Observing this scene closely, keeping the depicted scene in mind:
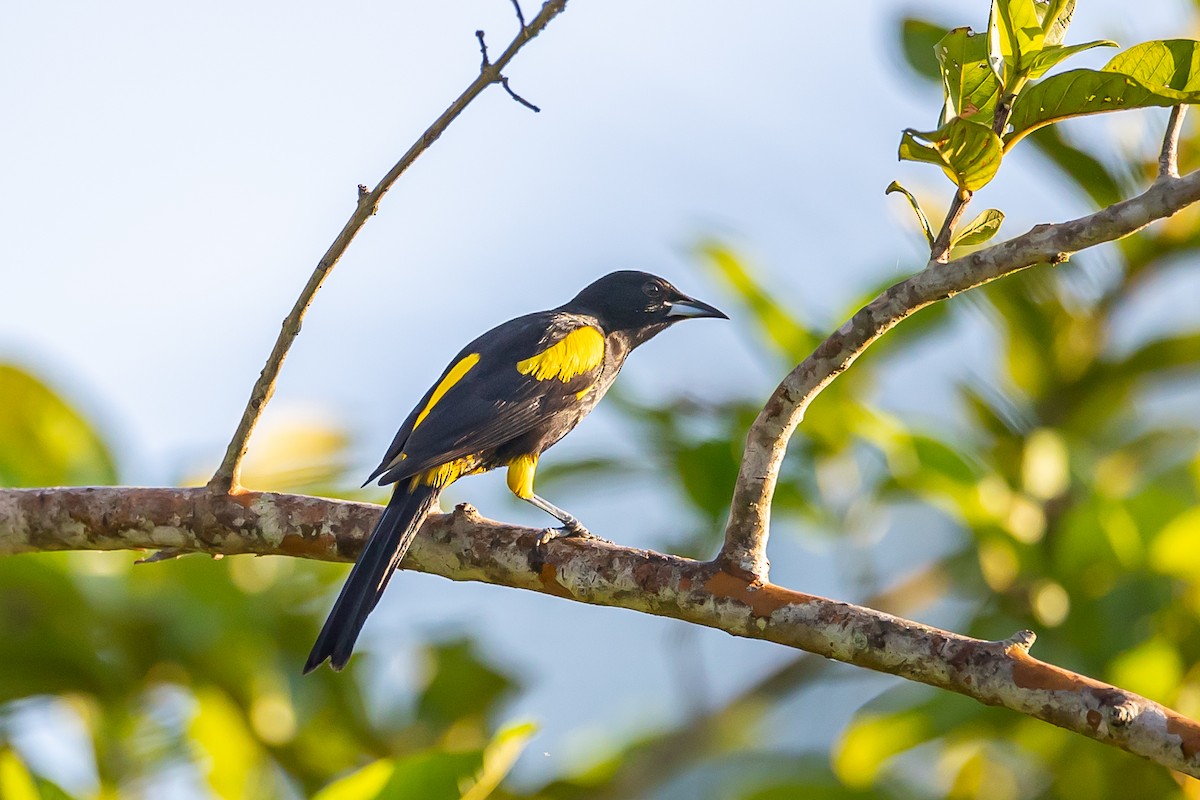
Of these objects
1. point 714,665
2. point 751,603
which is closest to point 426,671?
point 751,603

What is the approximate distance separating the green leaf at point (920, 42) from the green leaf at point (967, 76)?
2564 millimetres

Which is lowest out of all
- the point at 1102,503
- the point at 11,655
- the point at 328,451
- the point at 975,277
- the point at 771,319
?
the point at 11,655

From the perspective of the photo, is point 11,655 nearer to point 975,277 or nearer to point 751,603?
point 751,603

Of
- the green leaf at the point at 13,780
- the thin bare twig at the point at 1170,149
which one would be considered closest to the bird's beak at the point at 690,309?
the thin bare twig at the point at 1170,149

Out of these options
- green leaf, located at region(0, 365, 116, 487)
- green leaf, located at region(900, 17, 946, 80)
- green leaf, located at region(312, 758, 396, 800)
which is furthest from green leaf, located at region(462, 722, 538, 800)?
green leaf, located at region(900, 17, 946, 80)

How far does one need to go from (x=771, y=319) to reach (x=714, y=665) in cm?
540

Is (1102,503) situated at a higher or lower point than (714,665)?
higher

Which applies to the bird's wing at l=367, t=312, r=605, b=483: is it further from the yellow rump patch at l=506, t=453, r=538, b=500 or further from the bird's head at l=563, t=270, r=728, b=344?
the bird's head at l=563, t=270, r=728, b=344

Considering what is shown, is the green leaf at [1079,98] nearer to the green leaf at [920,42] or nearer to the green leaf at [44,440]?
the green leaf at [920,42]

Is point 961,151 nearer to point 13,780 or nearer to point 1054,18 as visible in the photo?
point 1054,18

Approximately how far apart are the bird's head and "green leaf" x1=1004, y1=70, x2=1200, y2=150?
2.58 meters

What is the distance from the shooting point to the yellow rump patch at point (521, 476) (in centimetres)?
455

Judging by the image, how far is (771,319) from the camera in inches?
205

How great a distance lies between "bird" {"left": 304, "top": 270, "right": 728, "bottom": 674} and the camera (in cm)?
338
